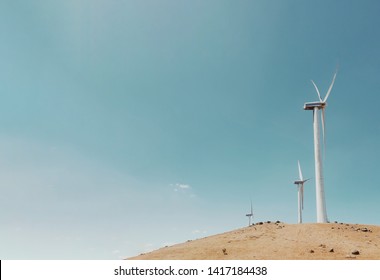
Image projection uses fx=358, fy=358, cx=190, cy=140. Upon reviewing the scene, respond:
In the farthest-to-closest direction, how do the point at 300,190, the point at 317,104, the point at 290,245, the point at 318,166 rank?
the point at 300,190 → the point at 317,104 → the point at 318,166 → the point at 290,245

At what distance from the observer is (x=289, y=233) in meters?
43.0

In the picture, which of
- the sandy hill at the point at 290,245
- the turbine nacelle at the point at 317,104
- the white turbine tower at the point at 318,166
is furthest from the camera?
the turbine nacelle at the point at 317,104

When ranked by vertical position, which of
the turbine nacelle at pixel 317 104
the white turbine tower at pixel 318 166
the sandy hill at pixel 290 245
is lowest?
the sandy hill at pixel 290 245

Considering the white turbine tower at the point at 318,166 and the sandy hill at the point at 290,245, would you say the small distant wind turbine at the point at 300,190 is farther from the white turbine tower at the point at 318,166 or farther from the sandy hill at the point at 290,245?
the sandy hill at the point at 290,245

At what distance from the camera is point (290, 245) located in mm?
36281

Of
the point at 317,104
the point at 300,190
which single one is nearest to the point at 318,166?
the point at 317,104

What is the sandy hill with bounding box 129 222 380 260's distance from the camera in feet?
108

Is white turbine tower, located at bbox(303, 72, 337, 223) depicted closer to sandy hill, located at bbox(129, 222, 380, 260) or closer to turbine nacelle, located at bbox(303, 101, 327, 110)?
turbine nacelle, located at bbox(303, 101, 327, 110)

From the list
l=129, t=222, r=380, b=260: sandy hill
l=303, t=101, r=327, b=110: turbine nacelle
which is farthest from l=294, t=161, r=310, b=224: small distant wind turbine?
l=129, t=222, r=380, b=260: sandy hill

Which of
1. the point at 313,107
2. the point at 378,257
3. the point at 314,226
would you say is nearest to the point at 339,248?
the point at 378,257

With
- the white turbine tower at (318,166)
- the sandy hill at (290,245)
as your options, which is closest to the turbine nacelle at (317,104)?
the white turbine tower at (318,166)

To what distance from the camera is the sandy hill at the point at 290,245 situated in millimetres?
32781

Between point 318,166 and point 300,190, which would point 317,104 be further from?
point 300,190
